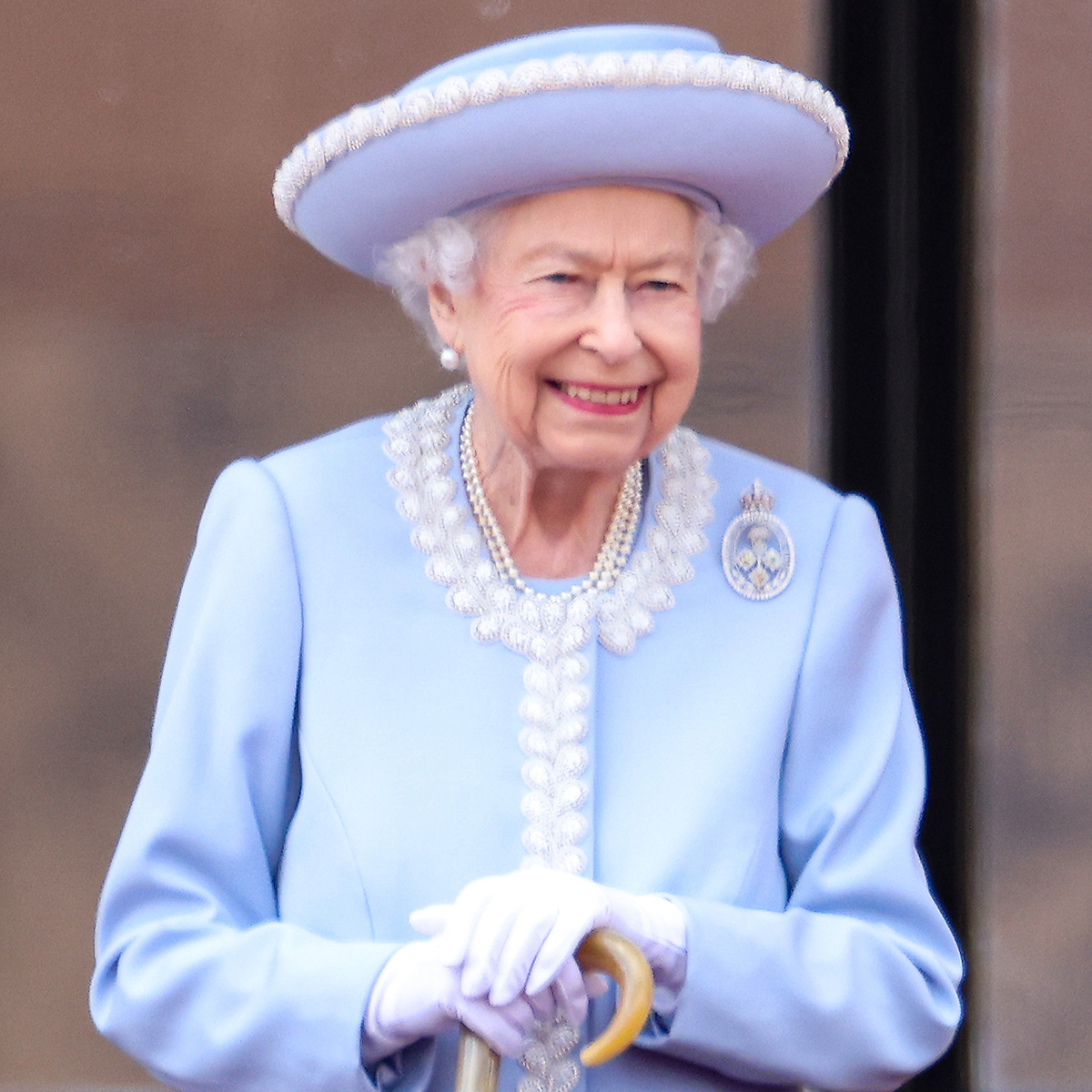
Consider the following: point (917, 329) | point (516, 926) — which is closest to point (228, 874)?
point (516, 926)

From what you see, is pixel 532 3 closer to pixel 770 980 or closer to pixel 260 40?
pixel 260 40

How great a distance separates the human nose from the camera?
6.36 ft

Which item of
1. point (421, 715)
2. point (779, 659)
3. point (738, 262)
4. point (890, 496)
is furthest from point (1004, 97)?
point (421, 715)

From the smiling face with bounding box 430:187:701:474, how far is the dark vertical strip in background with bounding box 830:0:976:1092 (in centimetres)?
94

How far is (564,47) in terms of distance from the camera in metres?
1.94

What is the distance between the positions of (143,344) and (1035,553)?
1418 millimetres

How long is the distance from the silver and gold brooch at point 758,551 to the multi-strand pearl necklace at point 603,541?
108 mm

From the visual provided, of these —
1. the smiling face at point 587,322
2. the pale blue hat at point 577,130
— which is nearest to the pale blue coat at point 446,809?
the smiling face at point 587,322

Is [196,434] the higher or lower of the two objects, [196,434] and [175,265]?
the lower

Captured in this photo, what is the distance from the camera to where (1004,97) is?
116 inches

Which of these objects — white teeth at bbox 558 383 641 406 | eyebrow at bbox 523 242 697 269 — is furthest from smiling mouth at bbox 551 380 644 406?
eyebrow at bbox 523 242 697 269

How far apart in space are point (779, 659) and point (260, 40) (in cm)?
147

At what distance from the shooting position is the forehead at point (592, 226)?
6.45 feet

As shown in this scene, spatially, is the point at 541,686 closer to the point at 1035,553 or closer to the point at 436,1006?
the point at 436,1006
